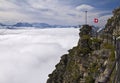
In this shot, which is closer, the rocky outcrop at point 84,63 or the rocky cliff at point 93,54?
the rocky cliff at point 93,54

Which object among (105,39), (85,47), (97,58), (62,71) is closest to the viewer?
(97,58)

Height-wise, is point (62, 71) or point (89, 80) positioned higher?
point (89, 80)

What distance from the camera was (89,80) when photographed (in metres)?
56.3

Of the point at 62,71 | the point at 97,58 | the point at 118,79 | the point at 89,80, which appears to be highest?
the point at 118,79

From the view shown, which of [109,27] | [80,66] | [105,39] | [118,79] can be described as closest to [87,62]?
[80,66]

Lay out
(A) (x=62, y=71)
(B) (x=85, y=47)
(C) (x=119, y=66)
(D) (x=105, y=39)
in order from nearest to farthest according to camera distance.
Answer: (C) (x=119, y=66), (D) (x=105, y=39), (B) (x=85, y=47), (A) (x=62, y=71)

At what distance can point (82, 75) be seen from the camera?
218ft

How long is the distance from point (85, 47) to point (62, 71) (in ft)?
100.0

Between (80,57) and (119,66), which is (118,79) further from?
(80,57)

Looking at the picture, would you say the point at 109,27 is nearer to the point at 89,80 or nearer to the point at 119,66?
the point at 89,80

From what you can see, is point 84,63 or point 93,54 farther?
point 84,63

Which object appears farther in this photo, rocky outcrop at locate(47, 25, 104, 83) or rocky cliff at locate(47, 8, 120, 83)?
rocky outcrop at locate(47, 25, 104, 83)

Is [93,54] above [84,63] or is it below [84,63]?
above

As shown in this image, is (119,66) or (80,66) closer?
(119,66)
